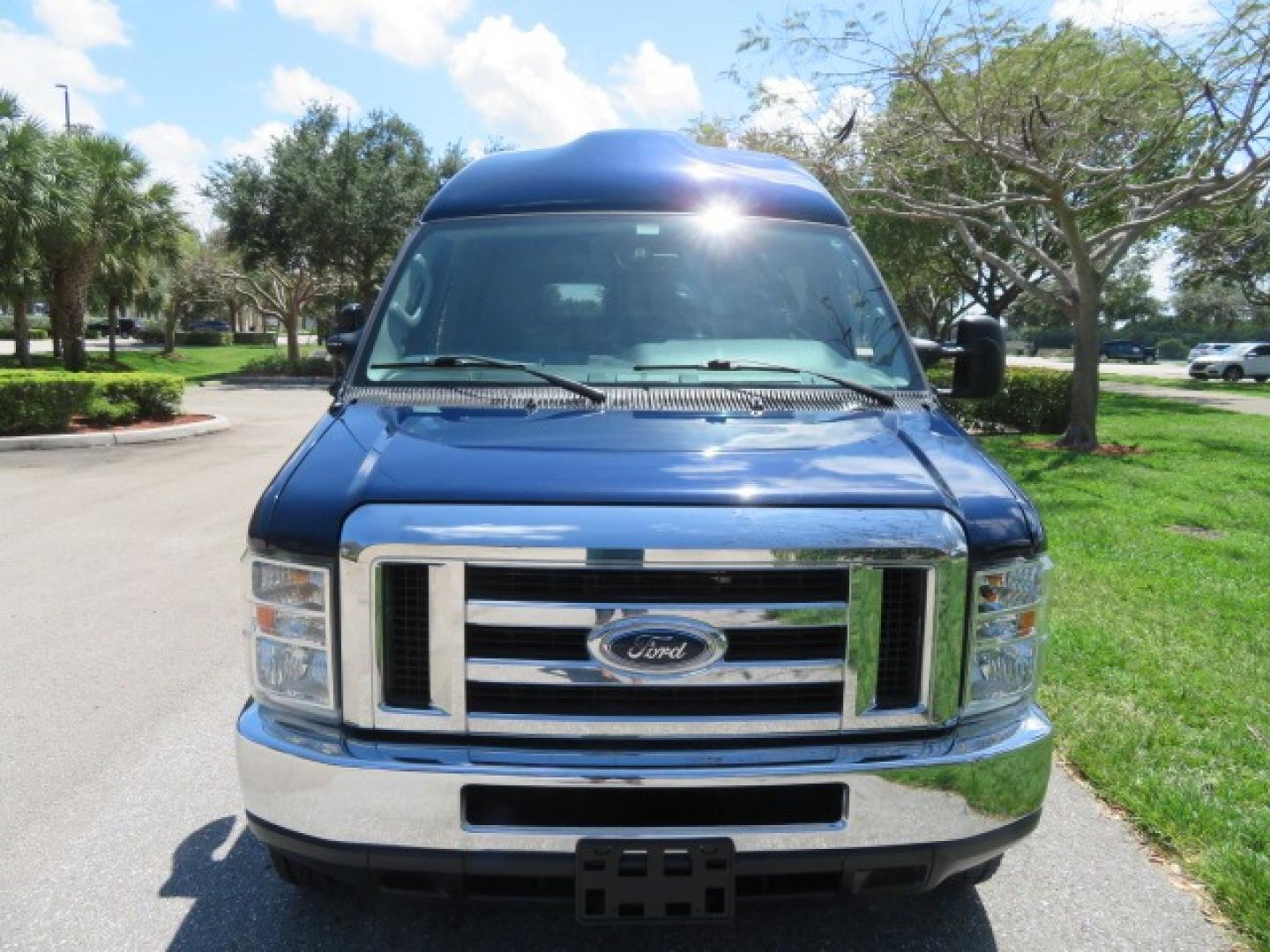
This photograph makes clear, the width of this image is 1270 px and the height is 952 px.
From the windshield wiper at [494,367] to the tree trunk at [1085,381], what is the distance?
42.3 feet

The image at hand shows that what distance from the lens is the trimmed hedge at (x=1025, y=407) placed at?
16703mm

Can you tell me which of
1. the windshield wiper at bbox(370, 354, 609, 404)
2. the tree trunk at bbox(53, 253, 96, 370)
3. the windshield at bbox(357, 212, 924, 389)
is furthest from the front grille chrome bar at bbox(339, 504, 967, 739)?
the tree trunk at bbox(53, 253, 96, 370)

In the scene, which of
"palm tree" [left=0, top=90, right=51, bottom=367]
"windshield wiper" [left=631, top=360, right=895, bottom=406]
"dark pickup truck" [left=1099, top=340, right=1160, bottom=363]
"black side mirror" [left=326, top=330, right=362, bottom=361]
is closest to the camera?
"windshield wiper" [left=631, top=360, right=895, bottom=406]

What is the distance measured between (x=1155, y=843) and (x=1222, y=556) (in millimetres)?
5052

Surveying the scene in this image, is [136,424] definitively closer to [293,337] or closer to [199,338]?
[293,337]

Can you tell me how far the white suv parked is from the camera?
39625 mm

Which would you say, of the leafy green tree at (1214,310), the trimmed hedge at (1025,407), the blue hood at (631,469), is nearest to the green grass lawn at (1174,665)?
the blue hood at (631,469)

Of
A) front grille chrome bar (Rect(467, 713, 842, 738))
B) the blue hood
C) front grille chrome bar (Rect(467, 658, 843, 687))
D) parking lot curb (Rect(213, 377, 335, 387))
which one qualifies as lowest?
parking lot curb (Rect(213, 377, 335, 387))

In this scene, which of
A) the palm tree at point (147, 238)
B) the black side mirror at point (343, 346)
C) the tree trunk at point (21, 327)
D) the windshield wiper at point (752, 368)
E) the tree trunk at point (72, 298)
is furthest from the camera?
the tree trunk at point (21, 327)

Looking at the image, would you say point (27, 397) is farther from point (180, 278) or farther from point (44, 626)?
point (180, 278)

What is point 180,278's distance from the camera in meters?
48.9

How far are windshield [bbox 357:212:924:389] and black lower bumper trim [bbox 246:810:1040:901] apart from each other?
149cm

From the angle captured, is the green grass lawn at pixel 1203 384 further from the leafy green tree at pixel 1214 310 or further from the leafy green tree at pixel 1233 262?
the leafy green tree at pixel 1214 310

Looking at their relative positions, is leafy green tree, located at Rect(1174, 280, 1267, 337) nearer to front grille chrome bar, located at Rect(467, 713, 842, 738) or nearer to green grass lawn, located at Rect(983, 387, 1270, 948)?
green grass lawn, located at Rect(983, 387, 1270, 948)
